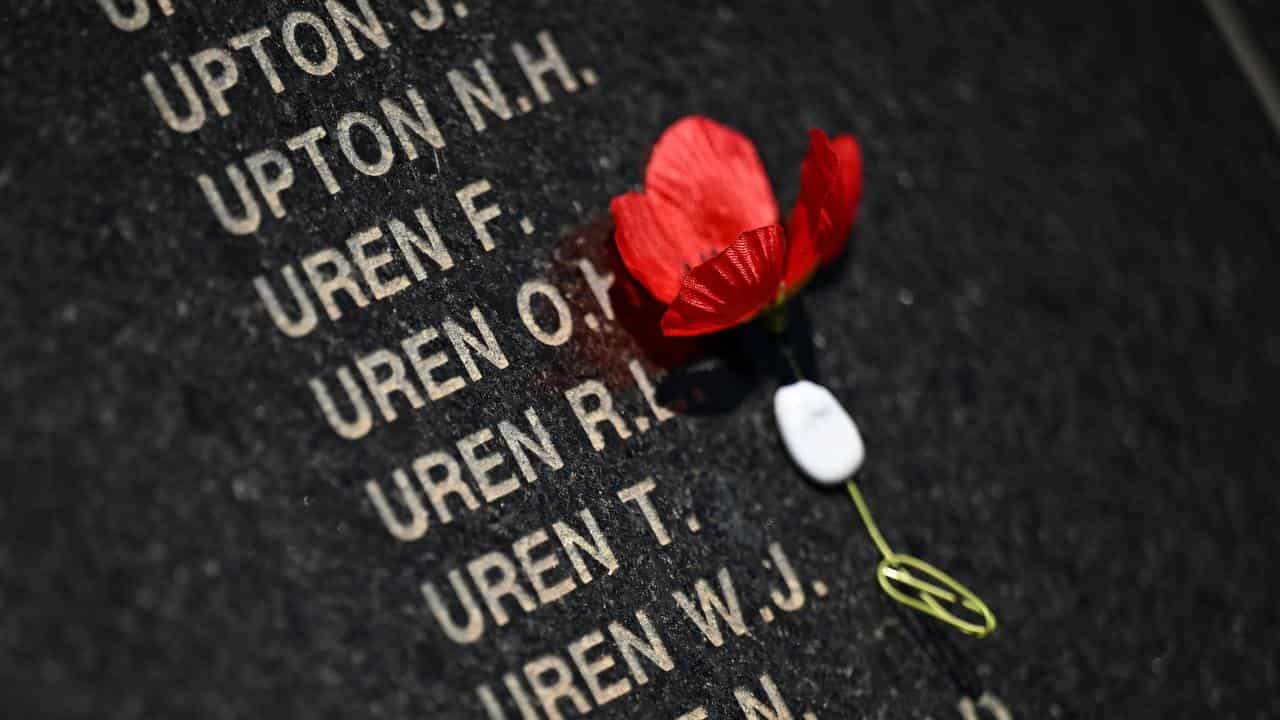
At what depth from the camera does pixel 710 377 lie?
0.75 meters

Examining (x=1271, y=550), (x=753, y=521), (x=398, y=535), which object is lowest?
(x=1271, y=550)

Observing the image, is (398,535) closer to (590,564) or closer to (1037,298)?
(590,564)

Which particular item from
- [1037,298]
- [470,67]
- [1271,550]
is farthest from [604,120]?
[1271,550]

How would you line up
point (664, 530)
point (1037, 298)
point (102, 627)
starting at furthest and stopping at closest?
point (1037, 298) < point (664, 530) < point (102, 627)

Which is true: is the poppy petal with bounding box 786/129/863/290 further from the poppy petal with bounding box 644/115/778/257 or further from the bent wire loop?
the bent wire loop

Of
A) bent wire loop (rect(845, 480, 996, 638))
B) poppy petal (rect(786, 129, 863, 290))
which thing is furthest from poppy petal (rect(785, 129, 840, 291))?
bent wire loop (rect(845, 480, 996, 638))

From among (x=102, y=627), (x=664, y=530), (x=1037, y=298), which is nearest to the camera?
(x=102, y=627)

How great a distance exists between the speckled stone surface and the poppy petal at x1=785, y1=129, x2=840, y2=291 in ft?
0.28

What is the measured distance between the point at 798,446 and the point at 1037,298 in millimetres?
236

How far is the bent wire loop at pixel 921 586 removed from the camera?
0.75 metres

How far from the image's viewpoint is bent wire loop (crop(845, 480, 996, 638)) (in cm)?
75

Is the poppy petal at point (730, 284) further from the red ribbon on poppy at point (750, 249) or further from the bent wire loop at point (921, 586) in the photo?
the bent wire loop at point (921, 586)

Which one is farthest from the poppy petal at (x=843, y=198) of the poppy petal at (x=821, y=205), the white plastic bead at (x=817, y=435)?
the white plastic bead at (x=817, y=435)

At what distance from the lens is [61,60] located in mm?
667
